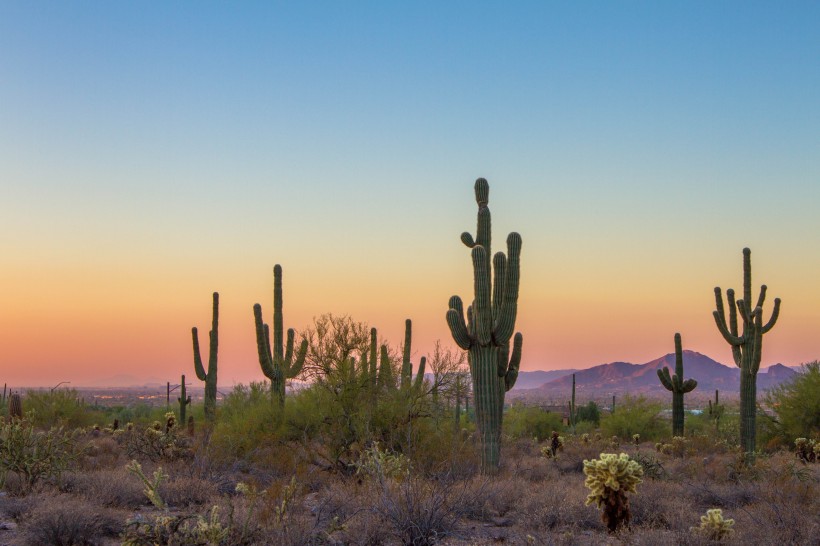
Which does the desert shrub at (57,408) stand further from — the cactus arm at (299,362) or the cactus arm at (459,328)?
the cactus arm at (459,328)

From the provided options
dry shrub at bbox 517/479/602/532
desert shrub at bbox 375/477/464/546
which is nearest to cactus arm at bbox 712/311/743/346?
dry shrub at bbox 517/479/602/532

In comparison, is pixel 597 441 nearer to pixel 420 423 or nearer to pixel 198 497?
pixel 420 423

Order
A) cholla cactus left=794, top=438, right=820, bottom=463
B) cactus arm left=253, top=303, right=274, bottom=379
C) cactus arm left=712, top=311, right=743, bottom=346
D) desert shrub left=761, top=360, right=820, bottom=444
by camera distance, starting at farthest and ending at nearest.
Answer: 1. desert shrub left=761, top=360, right=820, bottom=444
2. cactus arm left=253, top=303, right=274, bottom=379
3. cactus arm left=712, top=311, right=743, bottom=346
4. cholla cactus left=794, top=438, right=820, bottom=463

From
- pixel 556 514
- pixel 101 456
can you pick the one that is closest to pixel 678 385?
pixel 556 514

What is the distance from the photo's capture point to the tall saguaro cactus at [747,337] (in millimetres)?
21578

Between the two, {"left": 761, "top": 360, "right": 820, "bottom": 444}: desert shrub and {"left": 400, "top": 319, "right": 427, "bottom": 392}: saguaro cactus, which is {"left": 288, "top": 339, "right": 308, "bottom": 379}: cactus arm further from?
{"left": 761, "top": 360, "right": 820, "bottom": 444}: desert shrub

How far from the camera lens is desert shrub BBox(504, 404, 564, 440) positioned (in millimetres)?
33594

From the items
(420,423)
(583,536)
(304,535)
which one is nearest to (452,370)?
(420,423)

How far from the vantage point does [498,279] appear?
17.6 metres

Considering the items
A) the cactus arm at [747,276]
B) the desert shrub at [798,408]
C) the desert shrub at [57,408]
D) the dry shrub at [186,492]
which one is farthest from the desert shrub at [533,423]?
the dry shrub at [186,492]

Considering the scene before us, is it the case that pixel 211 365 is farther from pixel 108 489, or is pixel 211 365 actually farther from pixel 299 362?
pixel 108 489

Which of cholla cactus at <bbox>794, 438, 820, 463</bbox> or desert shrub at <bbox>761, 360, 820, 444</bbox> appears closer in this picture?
cholla cactus at <bbox>794, 438, 820, 463</bbox>

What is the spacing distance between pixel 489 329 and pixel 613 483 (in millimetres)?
7451

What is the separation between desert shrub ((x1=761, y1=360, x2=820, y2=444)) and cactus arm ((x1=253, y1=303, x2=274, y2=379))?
16.1 m
